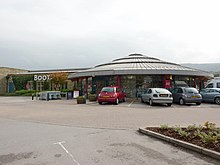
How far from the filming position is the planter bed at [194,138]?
515cm

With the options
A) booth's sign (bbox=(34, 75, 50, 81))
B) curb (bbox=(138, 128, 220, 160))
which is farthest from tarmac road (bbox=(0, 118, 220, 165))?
booth's sign (bbox=(34, 75, 50, 81))

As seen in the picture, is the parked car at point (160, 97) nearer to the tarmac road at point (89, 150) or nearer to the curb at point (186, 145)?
the tarmac road at point (89, 150)

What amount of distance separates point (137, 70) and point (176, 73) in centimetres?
425

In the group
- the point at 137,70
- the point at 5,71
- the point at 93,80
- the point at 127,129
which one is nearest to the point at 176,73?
the point at 137,70

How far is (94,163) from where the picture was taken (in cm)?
457

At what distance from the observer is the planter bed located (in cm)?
515

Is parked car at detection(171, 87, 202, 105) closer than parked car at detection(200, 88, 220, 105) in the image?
Yes

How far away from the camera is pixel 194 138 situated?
20.2ft

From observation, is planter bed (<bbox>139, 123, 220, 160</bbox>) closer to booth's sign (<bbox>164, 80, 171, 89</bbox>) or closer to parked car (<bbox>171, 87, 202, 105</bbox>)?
parked car (<bbox>171, 87, 202, 105</bbox>)

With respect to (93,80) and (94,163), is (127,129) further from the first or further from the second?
(93,80)

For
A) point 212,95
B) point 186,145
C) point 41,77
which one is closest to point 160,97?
point 212,95

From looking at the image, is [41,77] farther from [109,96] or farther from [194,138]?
[194,138]

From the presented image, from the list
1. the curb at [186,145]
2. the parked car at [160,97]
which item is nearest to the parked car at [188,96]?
the parked car at [160,97]

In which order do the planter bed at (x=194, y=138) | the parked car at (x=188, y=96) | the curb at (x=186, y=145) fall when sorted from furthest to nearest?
1. the parked car at (x=188, y=96)
2. the planter bed at (x=194, y=138)
3. the curb at (x=186, y=145)
